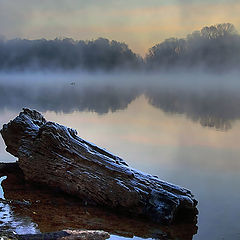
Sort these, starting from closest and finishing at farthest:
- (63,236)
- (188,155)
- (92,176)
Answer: (63,236) < (92,176) < (188,155)

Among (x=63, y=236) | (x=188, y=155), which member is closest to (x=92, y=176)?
(x=63, y=236)

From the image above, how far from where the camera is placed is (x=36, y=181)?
7539 mm

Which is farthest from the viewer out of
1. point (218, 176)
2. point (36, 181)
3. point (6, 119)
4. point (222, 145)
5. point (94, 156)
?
point (6, 119)

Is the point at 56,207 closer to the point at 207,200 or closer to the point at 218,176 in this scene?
the point at 207,200

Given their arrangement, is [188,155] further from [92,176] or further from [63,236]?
[63,236]

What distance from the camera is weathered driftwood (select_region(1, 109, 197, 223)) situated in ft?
20.5

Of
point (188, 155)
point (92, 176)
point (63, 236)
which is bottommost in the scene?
point (188, 155)

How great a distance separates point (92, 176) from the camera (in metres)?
6.71

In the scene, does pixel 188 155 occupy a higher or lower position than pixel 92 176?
lower

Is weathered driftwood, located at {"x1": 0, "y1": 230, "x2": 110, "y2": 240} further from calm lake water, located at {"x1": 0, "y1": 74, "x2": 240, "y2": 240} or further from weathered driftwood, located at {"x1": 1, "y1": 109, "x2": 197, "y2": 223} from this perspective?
weathered driftwood, located at {"x1": 1, "y1": 109, "x2": 197, "y2": 223}

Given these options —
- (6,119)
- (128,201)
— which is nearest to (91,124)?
(6,119)

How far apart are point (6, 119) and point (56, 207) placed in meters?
15.4

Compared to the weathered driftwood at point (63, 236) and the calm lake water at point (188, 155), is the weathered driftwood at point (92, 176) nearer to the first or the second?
the calm lake water at point (188, 155)

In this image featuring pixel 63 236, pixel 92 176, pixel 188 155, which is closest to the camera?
pixel 63 236
